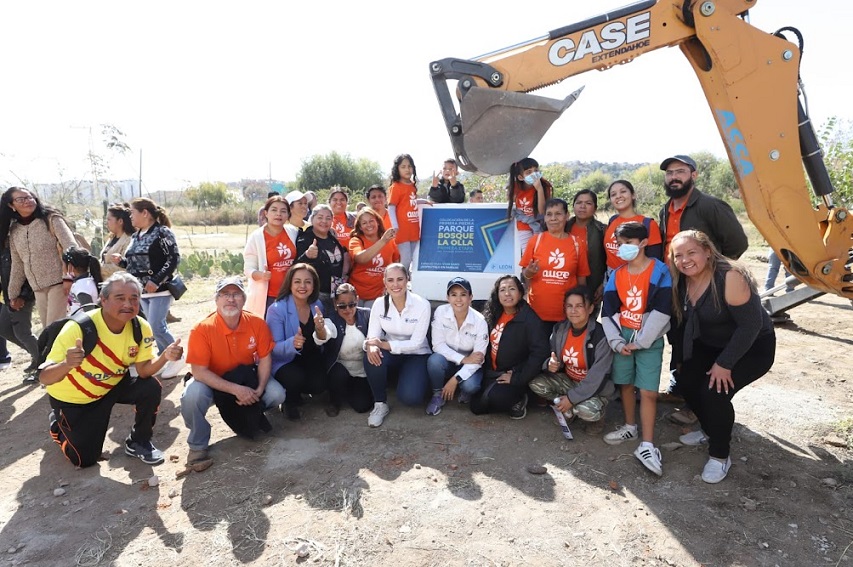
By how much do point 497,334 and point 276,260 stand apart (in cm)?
231

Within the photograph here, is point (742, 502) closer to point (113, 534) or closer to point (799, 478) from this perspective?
point (799, 478)

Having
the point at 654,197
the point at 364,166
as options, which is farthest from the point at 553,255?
the point at 364,166

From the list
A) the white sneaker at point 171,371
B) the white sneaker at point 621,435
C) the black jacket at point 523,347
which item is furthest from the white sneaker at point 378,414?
the white sneaker at point 171,371

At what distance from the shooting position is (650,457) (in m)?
3.53

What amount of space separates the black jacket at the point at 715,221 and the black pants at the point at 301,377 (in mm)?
3302

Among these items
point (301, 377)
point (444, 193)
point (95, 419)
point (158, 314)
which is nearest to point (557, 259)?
point (301, 377)

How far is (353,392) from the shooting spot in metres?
4.62

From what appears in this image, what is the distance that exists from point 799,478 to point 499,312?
239 centimetres

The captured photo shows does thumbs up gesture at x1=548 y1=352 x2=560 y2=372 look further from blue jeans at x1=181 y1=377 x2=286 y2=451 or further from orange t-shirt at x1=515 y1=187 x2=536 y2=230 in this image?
blue jeans at x1=181 y1=377 x2=286 y2=451

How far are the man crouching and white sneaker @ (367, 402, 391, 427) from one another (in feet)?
5.19

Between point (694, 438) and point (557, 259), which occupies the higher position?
point (557, 259)

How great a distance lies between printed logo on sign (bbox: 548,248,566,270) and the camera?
4449mm

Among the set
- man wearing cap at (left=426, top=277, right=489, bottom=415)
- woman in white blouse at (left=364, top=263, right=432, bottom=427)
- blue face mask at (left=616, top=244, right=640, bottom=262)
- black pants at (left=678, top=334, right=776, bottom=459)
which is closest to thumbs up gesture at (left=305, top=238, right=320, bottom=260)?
woman in white blouse at (left=364, top=263, right=432, bottom=427)

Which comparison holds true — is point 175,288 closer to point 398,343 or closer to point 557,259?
point 398,343
